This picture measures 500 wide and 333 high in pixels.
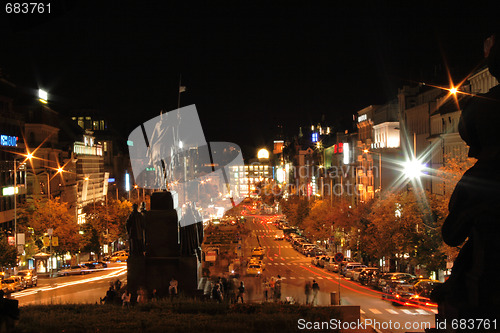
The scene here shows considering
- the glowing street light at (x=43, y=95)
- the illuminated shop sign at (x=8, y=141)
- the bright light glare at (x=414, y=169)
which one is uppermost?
the glowing street light at (x=43, y=95)

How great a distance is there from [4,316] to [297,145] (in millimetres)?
188539

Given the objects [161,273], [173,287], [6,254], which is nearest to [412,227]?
[161,273]

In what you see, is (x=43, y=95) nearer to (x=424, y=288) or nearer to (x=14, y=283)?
(x=14, y=283)

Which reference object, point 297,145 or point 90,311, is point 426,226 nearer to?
point 90,311

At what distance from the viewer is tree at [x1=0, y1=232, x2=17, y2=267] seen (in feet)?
156

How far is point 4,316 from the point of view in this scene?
8.59m

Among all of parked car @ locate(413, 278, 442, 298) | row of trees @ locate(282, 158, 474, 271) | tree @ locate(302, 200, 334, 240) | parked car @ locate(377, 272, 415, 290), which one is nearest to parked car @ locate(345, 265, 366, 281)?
row of trees @ locate(282, 158, 474, 271)

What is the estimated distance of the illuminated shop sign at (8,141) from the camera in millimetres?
60747

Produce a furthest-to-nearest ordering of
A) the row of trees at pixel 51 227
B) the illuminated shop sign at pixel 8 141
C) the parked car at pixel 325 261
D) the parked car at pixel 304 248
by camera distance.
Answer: the parked car at pixel 304 248, the illuminated shop sign at pixel 8 141, the row of trees at pixel 51 227, the parked car at pixel 325 261

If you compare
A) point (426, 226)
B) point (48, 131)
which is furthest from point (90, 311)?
point (48, 131)

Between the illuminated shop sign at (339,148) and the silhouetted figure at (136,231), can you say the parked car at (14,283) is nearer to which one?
the silhouetted figure at (136,231)

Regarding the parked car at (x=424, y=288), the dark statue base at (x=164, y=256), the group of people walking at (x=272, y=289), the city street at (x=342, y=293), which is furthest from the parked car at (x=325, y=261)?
the dark statue base at (x=164, y=256)

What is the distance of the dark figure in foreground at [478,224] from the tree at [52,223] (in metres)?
53.5

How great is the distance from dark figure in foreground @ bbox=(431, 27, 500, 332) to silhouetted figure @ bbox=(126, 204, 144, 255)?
52.0ft
